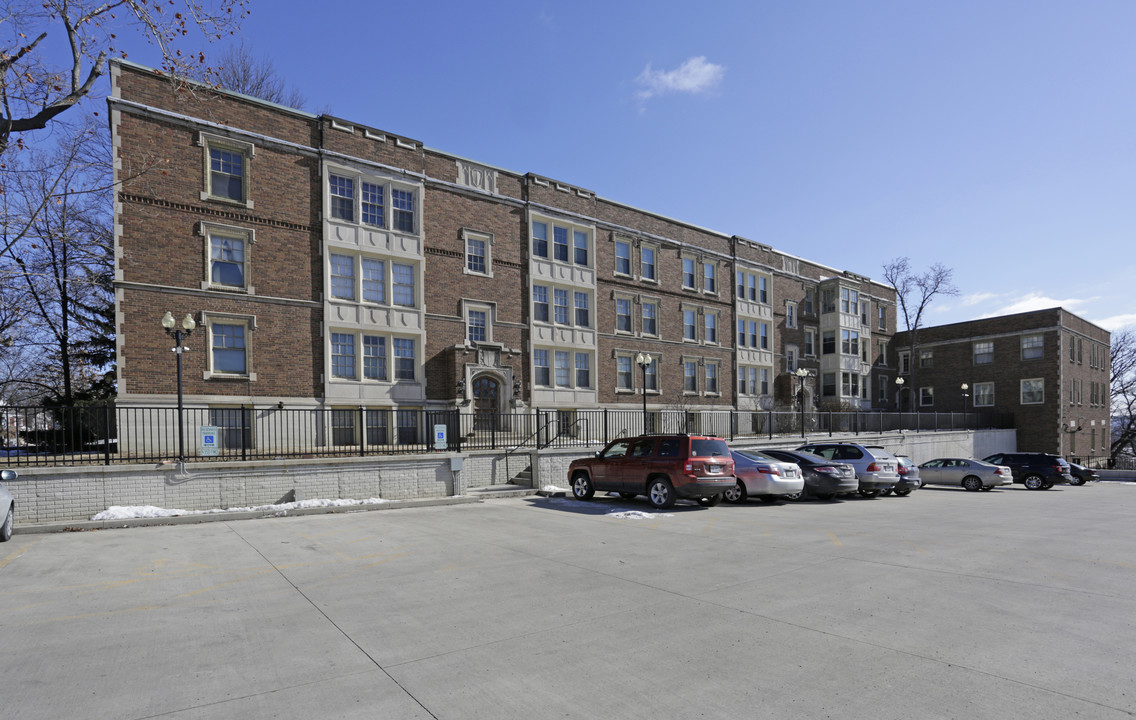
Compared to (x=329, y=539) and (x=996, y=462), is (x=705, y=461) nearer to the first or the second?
(x=329, y=539)

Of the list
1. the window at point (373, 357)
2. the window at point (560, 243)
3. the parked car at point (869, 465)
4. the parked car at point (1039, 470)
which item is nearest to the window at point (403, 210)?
the window at point (373, 357)

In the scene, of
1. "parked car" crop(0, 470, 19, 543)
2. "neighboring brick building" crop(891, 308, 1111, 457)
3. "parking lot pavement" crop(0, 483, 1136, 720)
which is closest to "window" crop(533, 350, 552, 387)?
"parking lot pavement" crop(0, 483, 1136, 720)

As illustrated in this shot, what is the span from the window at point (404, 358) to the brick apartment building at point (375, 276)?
82 millimetres

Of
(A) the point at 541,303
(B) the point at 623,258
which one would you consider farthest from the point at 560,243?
(B) the point at 623,258

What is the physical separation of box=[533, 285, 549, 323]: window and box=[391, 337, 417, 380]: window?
6605 millimetres

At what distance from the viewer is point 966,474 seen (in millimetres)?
27219

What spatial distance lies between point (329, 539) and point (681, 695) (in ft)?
28.7

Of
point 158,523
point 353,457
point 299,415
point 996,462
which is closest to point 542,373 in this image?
point 299,415

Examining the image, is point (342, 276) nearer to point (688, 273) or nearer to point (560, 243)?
point (560, 243)

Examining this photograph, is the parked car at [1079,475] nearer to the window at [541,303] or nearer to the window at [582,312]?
the window at [582,312]

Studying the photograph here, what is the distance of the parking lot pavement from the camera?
4504mm

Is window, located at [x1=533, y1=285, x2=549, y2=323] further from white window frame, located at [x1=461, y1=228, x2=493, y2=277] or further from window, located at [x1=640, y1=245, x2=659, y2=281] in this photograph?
window, located at [x1=640, y1=245, x2=659, y2=281]

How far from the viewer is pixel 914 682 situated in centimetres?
477

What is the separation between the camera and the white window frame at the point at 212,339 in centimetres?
2155
